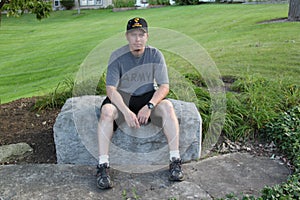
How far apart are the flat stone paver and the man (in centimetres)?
15

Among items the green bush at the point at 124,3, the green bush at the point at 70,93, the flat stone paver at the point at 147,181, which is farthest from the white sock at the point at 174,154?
the green bush at the point at 124,3

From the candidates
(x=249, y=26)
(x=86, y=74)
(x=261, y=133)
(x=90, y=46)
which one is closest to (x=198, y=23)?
(x=249, y=26)

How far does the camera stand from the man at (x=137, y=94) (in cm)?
343

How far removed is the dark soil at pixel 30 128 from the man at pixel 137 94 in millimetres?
885

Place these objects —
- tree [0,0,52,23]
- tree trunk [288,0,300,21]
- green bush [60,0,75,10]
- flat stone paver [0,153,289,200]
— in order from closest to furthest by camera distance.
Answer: flat stone paver [0,153,289,200] < tree [0,0,52,23] < tree trunk [288,0,300,21] < green bush [60,0,75,10]

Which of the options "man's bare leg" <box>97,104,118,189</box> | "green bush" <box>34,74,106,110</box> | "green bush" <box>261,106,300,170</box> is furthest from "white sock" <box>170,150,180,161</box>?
"green bush" <box>34,74,106,110</box>

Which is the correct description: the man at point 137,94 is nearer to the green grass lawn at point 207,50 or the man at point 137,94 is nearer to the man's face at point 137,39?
the man's face at point 137,39

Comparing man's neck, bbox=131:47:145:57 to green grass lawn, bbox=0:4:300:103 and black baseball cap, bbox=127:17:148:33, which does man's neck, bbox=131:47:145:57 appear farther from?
green grass lawn, bbox=0:4:300:103

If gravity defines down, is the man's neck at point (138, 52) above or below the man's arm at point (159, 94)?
above

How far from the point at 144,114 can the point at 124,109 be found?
0.19 m

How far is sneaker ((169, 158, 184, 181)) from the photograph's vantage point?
329 centimetres

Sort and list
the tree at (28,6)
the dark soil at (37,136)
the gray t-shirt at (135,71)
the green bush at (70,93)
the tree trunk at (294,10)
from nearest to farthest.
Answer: the gray t-shirt at (135,71) < the dark soil at (37,136) < the tree at (28,6) < the green bush at (70,93) < the tree trunk at (294,10)

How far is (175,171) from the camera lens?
331 cm

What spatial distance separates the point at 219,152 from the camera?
397cm
